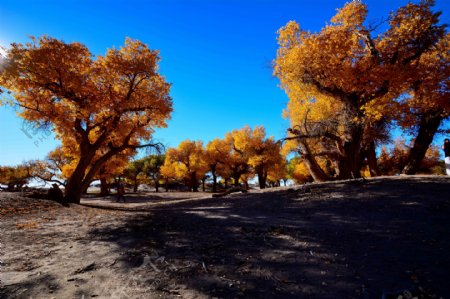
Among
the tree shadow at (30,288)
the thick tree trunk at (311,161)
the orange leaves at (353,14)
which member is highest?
→ the orange leaves at (353,14)

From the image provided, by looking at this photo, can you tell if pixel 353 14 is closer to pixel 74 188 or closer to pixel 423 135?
pixel 423 135

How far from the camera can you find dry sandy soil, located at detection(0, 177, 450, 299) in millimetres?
3467

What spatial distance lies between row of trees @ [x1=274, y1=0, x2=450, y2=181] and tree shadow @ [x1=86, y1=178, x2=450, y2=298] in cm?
749

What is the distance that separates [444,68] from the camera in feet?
47.1

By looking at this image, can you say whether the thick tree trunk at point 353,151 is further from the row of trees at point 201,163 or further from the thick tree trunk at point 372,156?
the row of trees at point 201,163

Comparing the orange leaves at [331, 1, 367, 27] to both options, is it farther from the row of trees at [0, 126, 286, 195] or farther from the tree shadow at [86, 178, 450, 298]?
the row of trees at [0, 126, 286, 195]

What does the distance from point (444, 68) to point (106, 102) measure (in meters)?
20.7

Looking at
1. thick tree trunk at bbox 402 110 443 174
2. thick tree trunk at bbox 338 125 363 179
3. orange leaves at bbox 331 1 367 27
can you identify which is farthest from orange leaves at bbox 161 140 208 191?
orange leaves at bbox 331 1 367 27

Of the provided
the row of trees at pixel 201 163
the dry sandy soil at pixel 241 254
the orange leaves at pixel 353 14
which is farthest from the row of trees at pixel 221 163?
the dry sandy soil at pixel 241 254

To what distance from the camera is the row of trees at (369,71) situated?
13.2 m

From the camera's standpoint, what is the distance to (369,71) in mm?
13008

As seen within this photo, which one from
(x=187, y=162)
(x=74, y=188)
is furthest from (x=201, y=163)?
(x=74, y=188)

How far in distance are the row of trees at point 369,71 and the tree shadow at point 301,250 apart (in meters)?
7.49

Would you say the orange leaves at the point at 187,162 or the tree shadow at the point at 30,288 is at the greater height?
the orange leaves at the point at 187,162
